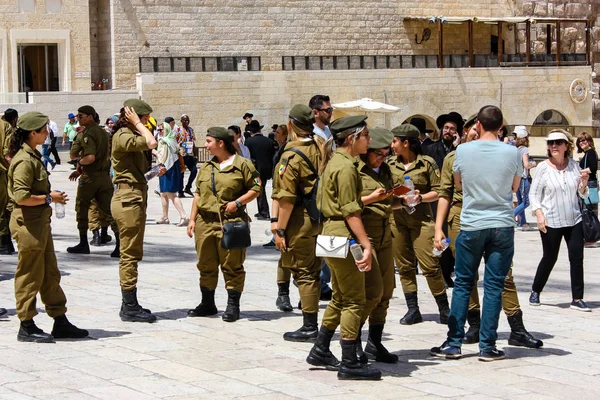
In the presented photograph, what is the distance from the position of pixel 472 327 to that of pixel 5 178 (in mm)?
5370

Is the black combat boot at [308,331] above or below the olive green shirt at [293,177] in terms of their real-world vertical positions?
below

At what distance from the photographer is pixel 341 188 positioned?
719 centimetres

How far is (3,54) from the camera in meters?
35.5

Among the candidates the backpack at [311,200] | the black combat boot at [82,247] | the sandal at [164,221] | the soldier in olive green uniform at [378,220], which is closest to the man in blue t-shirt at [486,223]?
the soldier in olive green uniform at [378,220]

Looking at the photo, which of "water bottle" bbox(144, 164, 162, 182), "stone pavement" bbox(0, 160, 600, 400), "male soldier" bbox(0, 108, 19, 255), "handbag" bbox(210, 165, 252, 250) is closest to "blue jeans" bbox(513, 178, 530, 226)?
"stone pavement" bbox(0, 160, 600, 400)

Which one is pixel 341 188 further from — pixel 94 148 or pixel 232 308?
pixel 94 148

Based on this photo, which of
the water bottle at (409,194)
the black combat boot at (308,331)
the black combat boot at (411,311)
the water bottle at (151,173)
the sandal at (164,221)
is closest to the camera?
the water bottle at (409,194)

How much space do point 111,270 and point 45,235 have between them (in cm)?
391

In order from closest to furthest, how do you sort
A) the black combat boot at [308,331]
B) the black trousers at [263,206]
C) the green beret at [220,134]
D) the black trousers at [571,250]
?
the black combat boot at [308,331], the green beret at [220,134], the black trousers at [571,250], the black trousers at [263,206]

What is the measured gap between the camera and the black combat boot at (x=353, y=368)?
7.25 m

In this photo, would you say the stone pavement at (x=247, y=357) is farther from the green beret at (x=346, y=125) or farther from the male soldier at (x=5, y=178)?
the green beret at (x=346, y=125)

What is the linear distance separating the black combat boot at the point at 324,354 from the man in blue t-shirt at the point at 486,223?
32.3 inches

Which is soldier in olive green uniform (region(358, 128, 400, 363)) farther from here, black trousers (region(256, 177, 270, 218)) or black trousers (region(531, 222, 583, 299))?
black trousers (region(256, 177, 270, 218))

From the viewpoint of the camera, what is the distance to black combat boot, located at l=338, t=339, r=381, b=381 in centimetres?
725
